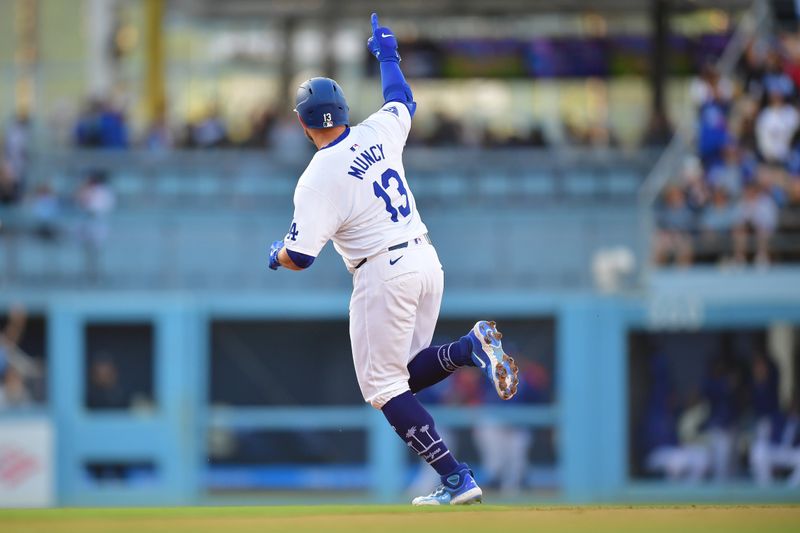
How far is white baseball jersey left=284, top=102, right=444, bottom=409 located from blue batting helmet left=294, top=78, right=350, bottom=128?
4.4 inches

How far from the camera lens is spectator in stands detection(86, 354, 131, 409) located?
1712 cm

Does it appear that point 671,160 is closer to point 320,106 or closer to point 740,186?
point 740,186

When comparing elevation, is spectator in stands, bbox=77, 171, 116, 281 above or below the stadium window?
above

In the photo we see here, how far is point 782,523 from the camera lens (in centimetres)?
646

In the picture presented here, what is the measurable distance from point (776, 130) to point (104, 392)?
8.22 metres

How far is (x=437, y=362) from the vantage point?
7.40 meters

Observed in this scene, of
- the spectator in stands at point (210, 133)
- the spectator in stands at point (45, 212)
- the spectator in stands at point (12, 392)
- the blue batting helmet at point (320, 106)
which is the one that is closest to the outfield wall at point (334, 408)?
the spectator in stands at point (12, 392)

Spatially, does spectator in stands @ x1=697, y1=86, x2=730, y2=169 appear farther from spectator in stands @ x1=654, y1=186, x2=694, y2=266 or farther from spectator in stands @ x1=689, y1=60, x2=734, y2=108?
spectator in stands @ x1=654, y1=186, x2=694, y2=266

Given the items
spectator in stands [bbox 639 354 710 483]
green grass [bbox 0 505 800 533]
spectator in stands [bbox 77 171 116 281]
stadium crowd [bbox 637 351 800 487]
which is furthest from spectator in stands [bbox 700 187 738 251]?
green grass [bbox 0 505 800 533]

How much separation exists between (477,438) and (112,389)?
434 cm

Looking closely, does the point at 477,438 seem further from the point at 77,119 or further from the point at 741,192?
the point at 77,119

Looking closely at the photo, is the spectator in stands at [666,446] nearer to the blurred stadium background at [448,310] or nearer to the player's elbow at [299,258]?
the blurred stadium background at [448,310]

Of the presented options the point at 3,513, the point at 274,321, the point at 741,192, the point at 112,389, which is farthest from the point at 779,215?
the point at 3,513

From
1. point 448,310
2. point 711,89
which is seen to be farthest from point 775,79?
point 448,310
